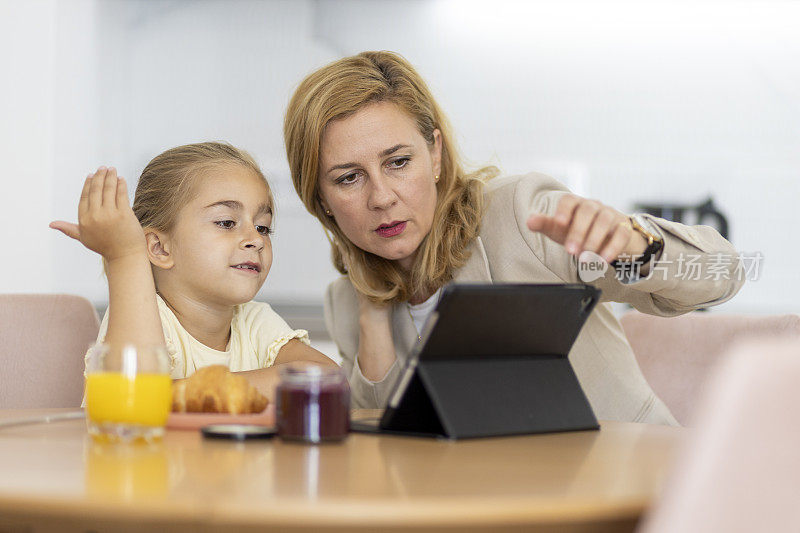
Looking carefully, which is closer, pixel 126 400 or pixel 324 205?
pixel 126 400

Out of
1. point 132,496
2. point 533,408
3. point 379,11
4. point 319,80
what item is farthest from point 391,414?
point 379,11

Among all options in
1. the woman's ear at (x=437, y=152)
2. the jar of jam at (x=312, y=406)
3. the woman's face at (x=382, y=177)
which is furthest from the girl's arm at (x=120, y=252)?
the woman's ear at (x=437, y=152)

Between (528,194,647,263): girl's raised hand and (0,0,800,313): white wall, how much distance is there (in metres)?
1.94

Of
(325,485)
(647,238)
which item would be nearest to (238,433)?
(325,485)

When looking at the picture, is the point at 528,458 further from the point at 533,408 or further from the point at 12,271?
the point at 12,271

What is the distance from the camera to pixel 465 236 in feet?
5.43

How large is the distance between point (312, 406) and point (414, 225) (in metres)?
0.80

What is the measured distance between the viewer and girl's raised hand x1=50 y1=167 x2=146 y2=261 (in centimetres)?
129

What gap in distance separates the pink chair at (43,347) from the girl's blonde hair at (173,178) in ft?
0.89

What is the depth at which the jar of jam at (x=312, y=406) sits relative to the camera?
0.87 meters

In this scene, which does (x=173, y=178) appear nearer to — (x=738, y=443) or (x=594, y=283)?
(x=594, y=283)

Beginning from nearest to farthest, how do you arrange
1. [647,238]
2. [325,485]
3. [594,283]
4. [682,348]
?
[325,485], [647,238], [594,283], [682,348]

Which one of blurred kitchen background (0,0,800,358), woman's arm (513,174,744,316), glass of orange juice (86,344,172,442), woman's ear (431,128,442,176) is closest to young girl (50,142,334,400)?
woman's ear (431,128,442,176)

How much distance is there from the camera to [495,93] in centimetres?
303
